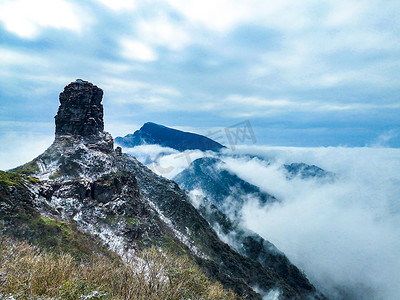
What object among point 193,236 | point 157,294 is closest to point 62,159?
point 193,236

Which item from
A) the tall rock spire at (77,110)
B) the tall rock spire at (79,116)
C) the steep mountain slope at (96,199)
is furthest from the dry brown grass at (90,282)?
the tall rock spire at (77,110)

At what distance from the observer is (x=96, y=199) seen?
409 ft

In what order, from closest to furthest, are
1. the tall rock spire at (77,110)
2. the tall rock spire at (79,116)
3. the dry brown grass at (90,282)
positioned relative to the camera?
the dry brown grass at (90,282)
the tall rock spire at (79,116)
the tall rock spire at (77,110)

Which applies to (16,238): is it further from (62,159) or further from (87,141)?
(87,141)

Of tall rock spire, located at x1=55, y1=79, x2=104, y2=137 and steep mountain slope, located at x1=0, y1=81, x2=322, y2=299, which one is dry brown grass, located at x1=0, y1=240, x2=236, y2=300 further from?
tall rock spire, located at x1=55, y1=79, x2=104, y2=137

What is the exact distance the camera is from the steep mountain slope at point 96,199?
345 feet

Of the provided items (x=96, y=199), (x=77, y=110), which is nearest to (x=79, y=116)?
(x=77, y=110)

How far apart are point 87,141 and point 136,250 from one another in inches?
2899

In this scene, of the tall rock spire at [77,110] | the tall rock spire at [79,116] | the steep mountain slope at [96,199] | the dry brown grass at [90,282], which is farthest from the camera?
the tall rock spire at [77,110]

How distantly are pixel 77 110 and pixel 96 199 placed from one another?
188ft

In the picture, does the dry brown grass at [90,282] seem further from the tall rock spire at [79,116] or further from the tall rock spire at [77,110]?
the tall rock spire at [77,110]

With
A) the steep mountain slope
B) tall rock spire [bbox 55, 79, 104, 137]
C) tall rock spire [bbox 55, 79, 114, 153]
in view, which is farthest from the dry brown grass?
tall rock spire [bbox 55, 79, 104, 137]

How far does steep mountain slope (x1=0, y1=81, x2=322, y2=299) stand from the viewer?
105131 millimetres

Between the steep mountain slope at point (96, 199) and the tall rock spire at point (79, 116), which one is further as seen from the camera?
the tall rock spire at point (79, 116)
